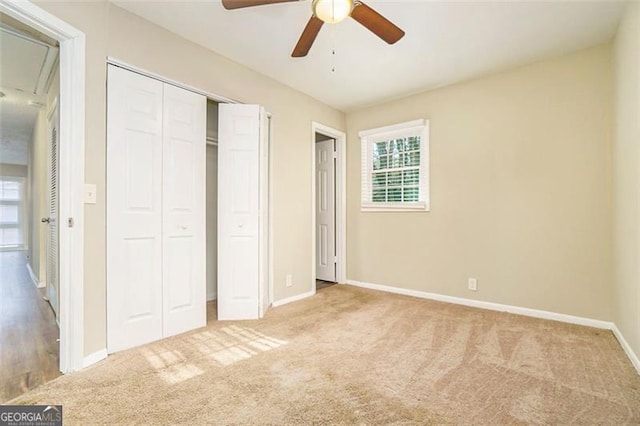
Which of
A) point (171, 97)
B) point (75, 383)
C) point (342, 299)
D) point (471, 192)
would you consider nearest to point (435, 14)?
point (471, 192)

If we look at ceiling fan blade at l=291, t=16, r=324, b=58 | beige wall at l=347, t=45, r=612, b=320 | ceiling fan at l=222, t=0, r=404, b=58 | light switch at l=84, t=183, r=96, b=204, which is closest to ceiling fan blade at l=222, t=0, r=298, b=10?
ceiling fan at l=222, t=0, r=404, b=58

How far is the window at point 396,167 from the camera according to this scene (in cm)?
386

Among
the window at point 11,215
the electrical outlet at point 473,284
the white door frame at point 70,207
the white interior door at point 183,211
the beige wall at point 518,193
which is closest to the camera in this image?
the white door frame at point 70,207

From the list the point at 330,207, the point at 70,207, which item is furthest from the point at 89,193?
the point at 330,207

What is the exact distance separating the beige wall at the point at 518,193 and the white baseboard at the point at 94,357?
3243 millimetres

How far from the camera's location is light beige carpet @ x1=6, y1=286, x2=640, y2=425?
156 cm

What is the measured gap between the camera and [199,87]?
2807 millimetres

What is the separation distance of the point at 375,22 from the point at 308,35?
1.49 ft

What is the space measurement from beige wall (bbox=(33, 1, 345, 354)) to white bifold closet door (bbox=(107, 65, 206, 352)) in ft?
0.29

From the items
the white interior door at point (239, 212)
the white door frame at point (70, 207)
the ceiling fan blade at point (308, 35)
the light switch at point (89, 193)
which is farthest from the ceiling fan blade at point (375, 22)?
the light switch at point (89, 193)

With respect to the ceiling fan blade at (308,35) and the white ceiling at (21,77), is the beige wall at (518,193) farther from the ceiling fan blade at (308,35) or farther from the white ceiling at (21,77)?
the white ceiling at (21,77)

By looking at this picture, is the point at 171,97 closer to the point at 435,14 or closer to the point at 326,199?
the point at 435,14

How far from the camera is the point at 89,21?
6.79 ft

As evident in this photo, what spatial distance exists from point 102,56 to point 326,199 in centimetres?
322
